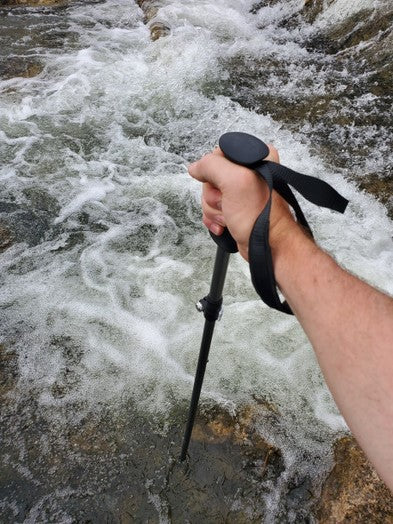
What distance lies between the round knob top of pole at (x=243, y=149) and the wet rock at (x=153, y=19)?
27.1 feet

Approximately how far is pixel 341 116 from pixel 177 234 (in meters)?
3.35

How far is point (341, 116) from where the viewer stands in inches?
235

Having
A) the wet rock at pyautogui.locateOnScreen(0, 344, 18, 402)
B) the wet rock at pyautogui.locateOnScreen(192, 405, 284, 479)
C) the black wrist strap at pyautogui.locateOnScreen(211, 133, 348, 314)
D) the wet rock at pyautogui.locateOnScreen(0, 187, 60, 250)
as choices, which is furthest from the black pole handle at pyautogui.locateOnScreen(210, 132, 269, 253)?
the wet rock at pyautogui.locateOnScreen(0, 187, 60, 250)

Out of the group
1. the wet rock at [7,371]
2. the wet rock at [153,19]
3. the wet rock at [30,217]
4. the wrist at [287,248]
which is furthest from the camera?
the wet rock at [153,19]

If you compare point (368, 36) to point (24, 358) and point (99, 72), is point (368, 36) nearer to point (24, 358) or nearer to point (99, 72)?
point (99, 72)

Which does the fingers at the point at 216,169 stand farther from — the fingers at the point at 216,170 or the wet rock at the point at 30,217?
the wet rock at the point at 30,217

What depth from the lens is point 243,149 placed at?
146 cm

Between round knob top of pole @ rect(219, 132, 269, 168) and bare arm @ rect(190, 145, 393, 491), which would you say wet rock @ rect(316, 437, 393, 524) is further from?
round knob top of pole @ rect(219, 132, 269, 168)

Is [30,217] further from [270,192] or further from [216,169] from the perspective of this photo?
[270,192]

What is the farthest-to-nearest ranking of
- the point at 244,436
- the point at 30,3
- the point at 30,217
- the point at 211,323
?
the point at 30,3, the point at 30,217, the point at 244,436, the point at 211,323

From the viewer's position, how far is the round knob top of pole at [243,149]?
143cm

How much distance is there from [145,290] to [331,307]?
267 cm

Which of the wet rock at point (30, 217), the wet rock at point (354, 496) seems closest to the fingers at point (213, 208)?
the wet rock at point (354, 496)

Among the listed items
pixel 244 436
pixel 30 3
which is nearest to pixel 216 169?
pixel 244 436
